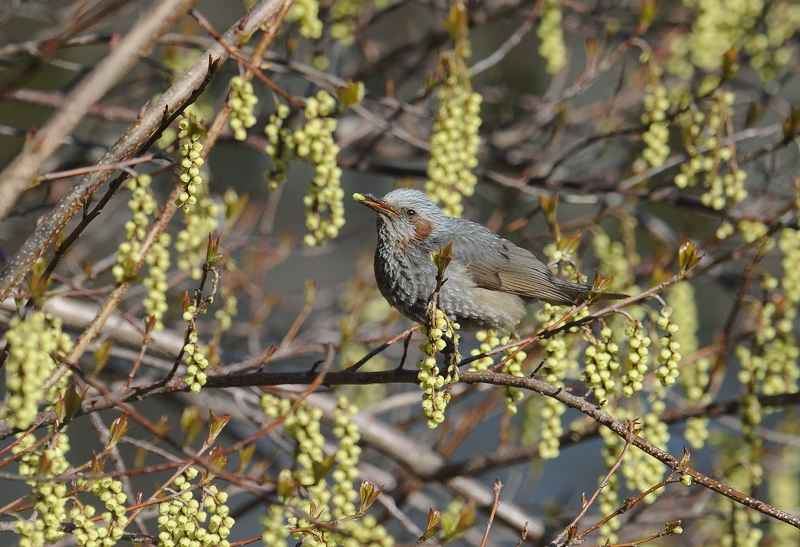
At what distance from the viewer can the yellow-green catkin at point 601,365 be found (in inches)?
102

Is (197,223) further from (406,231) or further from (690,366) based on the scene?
(690,366)

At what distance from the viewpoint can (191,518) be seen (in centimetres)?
229

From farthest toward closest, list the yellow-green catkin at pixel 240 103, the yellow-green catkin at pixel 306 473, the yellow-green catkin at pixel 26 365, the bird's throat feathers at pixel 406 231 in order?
the bird's throat feathers at pixel 406 231 < the yellow-green catkin at pixel 240 103 < the yellow-green catkin at pixel 306 473 < the yellow-green catkin at pixel 26 365

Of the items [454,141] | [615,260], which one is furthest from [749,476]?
[454,141]

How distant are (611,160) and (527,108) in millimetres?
1819

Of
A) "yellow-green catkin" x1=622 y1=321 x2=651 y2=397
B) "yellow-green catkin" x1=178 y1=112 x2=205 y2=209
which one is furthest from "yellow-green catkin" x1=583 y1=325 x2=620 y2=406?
"yellow-green catkin" x1=178 y1=112 x2=205 y2=209

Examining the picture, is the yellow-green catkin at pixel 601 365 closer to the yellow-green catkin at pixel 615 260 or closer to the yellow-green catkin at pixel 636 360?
the yellow-green catkin at pixel 636 360

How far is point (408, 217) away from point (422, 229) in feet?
0.25

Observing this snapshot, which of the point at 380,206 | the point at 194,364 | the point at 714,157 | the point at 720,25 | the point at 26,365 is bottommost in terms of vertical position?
the point at 26,365

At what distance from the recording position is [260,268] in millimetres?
5457

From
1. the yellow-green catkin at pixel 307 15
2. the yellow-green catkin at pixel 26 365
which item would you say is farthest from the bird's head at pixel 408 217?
the yellow-green catkin at pixel 26 365

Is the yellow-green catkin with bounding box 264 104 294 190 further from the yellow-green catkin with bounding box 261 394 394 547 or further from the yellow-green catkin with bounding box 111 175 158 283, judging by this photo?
the yellow-green catkin with bounding box 261 394 394 547

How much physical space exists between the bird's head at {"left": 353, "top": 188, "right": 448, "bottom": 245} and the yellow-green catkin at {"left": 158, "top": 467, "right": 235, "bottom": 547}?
169 centimetres

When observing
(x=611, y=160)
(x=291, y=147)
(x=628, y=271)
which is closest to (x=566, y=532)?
(x=291, y=147)
